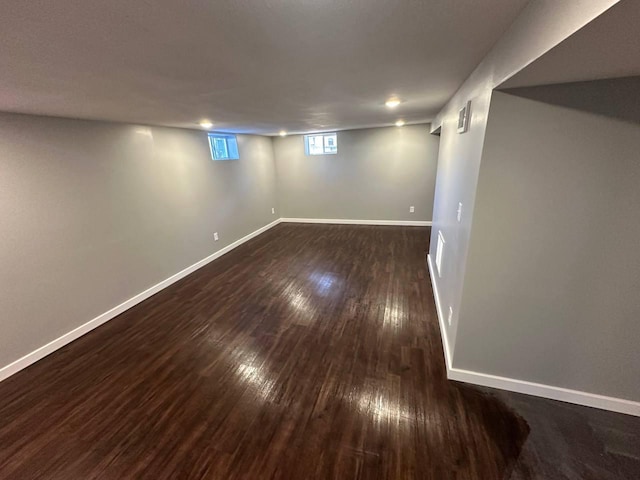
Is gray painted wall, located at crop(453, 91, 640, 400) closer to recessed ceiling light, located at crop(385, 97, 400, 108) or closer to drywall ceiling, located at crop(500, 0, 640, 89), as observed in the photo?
drywall ceiling, located at crop(500, 0, 640, 89)

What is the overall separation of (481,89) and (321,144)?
4.86m

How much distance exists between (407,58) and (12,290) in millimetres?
3521

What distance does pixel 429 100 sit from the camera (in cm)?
272

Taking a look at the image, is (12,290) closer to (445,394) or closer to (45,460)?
(45,460)

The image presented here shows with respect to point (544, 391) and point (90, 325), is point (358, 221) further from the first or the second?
point (90, 325)

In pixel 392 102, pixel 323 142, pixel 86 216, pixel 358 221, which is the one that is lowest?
pixel 358 221

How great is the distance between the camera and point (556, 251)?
1587 millimetres

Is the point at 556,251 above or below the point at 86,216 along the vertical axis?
below

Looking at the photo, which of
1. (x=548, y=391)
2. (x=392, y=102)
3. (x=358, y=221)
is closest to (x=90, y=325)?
(x=392, y=102)

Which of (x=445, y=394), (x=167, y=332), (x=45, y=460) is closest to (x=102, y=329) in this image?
(x=167, y=332)

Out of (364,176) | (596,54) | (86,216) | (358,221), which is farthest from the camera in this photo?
(358,221)

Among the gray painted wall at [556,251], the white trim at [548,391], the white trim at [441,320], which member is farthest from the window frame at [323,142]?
the white trim at [548,391]

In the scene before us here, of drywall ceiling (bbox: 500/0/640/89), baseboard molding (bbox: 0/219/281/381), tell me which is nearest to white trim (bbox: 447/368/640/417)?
drywall ceiling (bbox: 500/0/640/89)

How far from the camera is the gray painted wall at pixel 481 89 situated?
0.75 meters
